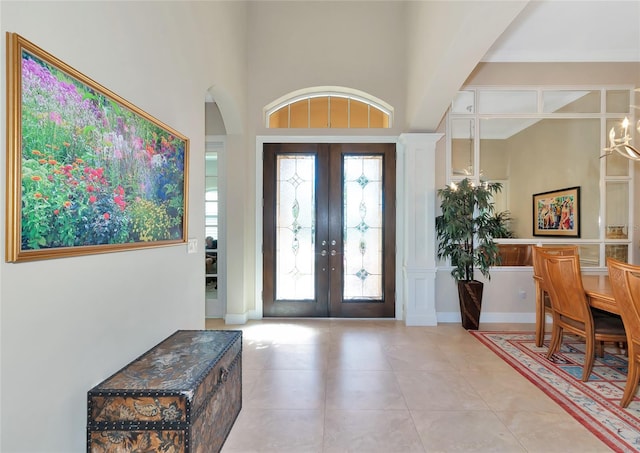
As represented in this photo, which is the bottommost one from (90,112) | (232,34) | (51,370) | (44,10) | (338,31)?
(51,370)

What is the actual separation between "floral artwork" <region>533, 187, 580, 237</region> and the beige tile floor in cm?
225

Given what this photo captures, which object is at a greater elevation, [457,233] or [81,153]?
[81,153]

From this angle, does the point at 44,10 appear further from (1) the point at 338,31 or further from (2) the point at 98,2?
(1) the point at 338,31

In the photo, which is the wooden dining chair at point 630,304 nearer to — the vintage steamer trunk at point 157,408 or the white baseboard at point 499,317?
the white baseboard at point 499,317

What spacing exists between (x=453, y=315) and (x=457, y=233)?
1233 millimetres

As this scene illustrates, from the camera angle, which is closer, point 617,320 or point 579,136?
point 617,320

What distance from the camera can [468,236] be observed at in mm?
4105

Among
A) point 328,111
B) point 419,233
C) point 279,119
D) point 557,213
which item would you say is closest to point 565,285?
point 419,233

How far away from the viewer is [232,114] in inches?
160

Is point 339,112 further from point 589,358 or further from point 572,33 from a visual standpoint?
point 589,358

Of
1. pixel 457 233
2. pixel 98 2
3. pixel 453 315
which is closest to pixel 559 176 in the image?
pixel 457 233

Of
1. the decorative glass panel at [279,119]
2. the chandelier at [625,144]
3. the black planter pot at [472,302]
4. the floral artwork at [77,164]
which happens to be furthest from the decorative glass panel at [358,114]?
the floral artwork at [77,164]

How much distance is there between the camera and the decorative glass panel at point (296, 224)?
459 centimetres

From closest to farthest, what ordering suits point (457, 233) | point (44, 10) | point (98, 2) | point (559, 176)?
1. point (44, 10)
2. point (98, 2)
3. point (457, 233)
4. point (559, 176)
